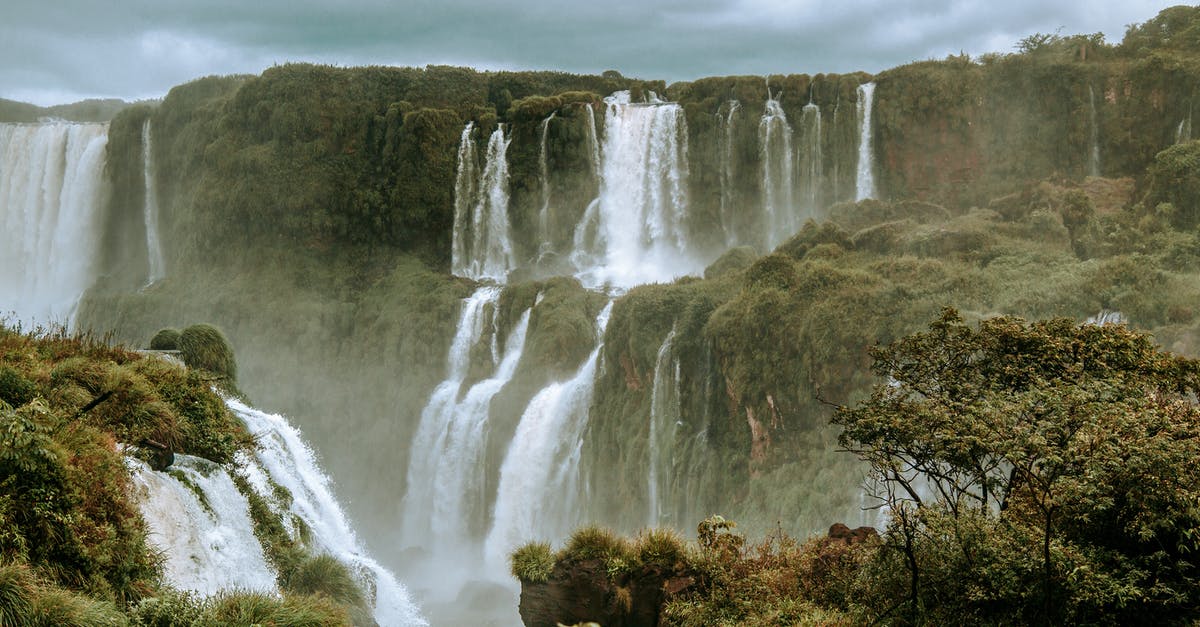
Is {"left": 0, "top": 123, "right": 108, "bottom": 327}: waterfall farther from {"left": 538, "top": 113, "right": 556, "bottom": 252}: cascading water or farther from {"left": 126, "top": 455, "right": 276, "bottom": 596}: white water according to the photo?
{"left": 126, "top": 455, "right": 276, "bottom": 596}: white water

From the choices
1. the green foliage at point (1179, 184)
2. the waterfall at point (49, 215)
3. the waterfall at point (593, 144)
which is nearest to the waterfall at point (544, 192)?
the waterfall at point (593, 144)

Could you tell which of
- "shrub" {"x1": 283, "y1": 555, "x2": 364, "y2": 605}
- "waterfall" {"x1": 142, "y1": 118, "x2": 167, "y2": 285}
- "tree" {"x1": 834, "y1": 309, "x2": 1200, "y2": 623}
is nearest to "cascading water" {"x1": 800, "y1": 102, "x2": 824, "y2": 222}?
"tree" {"x1": 834, "y1": 309, "x2": 1200, "y2": 623}

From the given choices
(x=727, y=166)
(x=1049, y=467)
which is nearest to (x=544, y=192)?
(x=727, y=166)

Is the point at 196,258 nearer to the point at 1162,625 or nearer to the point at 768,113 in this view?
the point at 768,113

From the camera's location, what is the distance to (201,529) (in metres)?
14.0

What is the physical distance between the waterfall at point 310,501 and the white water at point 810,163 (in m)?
33.9

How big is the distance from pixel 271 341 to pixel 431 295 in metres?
9.50

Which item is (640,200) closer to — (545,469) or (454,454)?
(454,454)

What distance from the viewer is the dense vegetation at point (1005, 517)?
11570 mm

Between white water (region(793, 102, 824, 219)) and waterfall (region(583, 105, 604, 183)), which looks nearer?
white water (region(793, 102, 824, 219))

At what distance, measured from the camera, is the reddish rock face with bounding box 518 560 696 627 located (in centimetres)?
1628

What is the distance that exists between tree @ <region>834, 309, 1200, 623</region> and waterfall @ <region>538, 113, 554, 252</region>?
38708 millimetres

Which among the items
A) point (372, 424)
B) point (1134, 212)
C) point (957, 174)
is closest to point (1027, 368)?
point (1134, 212)

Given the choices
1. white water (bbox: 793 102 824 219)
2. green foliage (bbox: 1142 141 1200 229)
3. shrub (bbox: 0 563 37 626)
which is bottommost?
shrub (bbox: 0 563 37 626)
